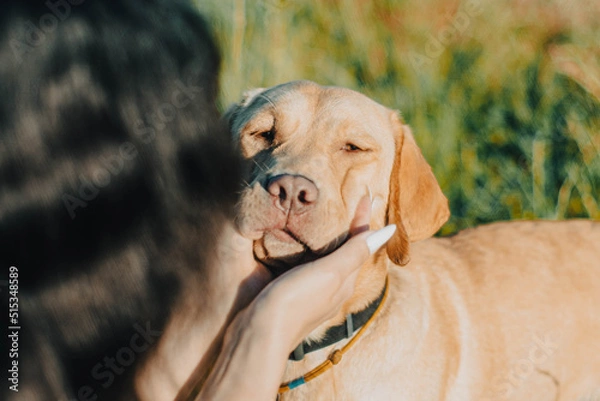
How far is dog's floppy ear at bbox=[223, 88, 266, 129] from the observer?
10.4ft

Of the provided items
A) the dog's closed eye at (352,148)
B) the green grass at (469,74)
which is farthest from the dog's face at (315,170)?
the green grass at (469,74)

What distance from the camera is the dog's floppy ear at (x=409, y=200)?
281 centimetres

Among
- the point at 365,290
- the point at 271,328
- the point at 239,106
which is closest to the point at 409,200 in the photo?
the point at 365,290

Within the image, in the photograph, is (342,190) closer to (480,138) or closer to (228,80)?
(228,80)

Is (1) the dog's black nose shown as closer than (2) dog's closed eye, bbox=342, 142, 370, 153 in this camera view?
Yes

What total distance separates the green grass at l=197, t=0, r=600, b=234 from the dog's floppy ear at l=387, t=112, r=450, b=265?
1588 mm

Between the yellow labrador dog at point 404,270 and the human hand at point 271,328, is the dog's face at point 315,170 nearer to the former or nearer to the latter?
the yellow labrador dog at point 404,270

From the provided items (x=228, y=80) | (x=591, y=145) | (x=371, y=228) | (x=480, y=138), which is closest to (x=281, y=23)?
(x=228, y=80)

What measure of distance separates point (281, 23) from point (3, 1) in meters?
3.80

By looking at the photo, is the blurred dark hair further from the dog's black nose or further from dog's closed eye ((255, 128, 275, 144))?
dog's closed eye ((255, 128, 275, 144))

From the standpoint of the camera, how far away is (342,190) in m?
2.67

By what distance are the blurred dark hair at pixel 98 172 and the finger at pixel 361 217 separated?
3.00 feet

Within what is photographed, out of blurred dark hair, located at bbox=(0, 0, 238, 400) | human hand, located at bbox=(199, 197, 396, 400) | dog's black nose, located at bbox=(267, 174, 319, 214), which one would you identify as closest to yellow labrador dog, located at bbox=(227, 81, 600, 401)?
dog's black nose, located at bbox=(267, 174, 319, 214)

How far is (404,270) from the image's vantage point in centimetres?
313
